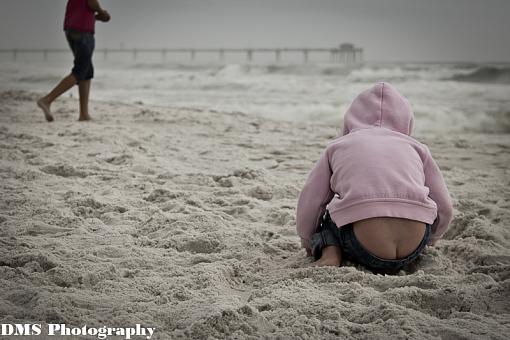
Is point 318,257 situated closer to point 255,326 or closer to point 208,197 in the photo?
point 255,326

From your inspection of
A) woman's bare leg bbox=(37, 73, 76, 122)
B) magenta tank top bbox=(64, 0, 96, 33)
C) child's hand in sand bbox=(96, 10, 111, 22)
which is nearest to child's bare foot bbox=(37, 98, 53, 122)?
woman's bare leg bbox=(37, 73, 76, 122)

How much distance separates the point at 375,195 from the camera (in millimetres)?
1605

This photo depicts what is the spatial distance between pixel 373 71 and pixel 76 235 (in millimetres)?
16165

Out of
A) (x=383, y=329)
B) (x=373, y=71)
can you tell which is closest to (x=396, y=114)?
(x=383, y=329)

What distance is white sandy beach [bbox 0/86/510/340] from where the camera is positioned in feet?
4.22

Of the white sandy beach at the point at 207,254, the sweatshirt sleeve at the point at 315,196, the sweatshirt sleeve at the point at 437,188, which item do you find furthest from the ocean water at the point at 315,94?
the sweatshirt sleeve at the point at 437,188

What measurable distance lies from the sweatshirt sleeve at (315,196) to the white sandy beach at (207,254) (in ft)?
0.52

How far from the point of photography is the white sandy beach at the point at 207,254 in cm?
129

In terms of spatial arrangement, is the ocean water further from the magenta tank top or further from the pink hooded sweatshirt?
the pink hooded sweatshirt

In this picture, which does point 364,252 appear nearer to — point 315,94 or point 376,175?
point 376,175

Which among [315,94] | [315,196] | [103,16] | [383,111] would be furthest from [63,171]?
[315,94]

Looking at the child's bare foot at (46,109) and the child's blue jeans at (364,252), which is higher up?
the child's bare foot at (46,109)

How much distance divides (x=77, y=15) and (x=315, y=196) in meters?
3.58

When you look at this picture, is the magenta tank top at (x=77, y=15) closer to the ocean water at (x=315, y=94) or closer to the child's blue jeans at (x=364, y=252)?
the ocean water at (x=315, y=94)
